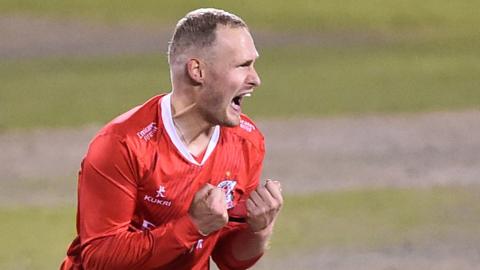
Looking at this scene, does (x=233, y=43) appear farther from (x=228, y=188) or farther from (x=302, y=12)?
(x=302, y=12)

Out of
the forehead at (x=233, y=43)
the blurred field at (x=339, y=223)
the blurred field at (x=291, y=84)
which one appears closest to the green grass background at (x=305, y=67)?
the blurred field at (x=291, y=84)

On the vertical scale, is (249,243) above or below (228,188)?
below

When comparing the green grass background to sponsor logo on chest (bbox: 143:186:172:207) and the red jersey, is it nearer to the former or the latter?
the red jersey

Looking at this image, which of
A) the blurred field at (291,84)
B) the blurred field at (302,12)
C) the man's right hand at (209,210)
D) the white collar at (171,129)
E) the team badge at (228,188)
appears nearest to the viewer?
the man's right hand at (209,210)

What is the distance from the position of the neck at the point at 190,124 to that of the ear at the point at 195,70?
147 millimetres

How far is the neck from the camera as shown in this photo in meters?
5.09

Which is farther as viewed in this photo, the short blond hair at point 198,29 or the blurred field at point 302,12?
the blurred field at point 302,12

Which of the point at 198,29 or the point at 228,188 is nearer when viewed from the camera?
the point at 198,29

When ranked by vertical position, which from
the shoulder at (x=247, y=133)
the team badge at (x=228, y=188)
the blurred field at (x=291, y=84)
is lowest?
the blurred field at (x=291, y=84)

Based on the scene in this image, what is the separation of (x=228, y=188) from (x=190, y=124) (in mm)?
332

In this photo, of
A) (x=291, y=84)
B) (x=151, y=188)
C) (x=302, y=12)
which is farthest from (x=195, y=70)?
(x=302, y=12)

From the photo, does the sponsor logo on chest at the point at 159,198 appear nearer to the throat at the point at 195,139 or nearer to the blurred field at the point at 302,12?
the throat at the point at 195,139

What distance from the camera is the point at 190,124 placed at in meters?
5.13

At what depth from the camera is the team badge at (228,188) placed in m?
5.23
